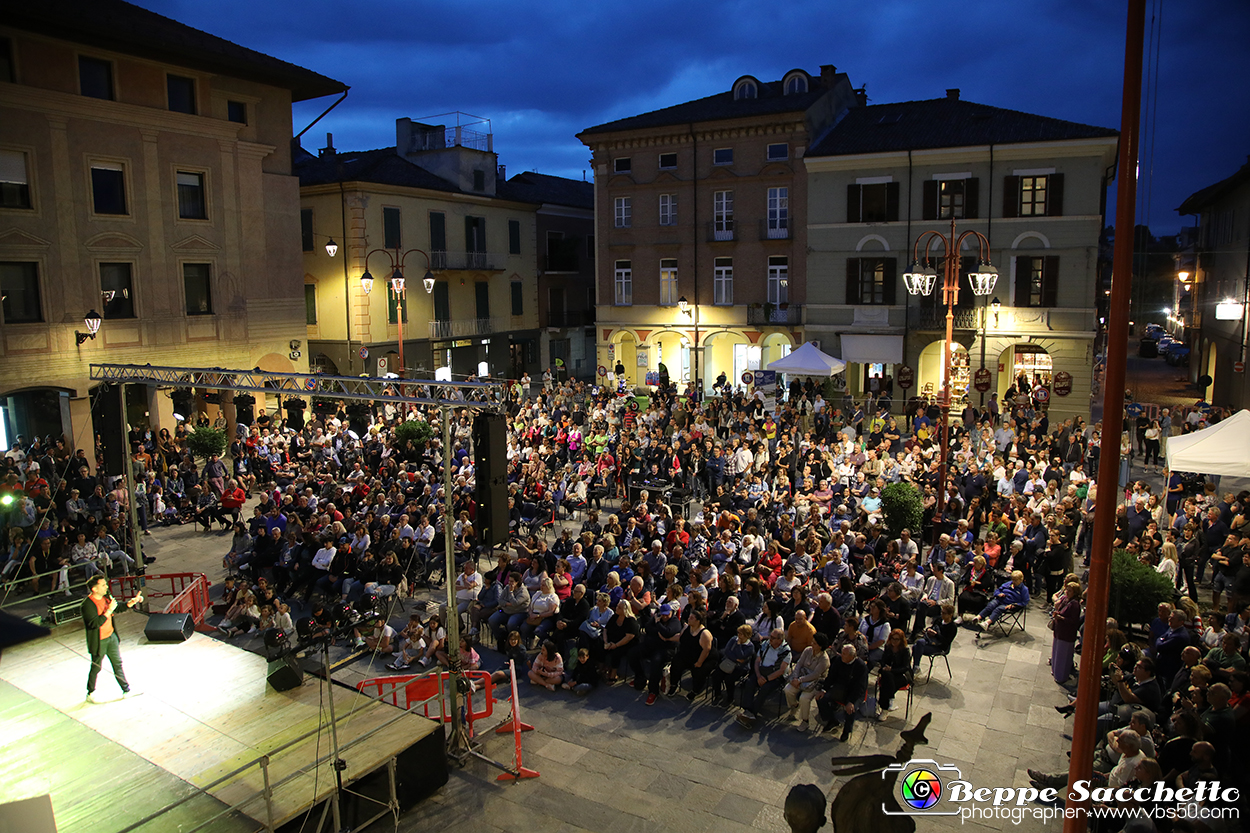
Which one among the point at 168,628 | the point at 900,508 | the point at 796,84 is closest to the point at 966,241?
the point at 796,84

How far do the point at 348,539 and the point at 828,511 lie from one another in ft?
28.0

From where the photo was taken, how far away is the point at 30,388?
20.8m

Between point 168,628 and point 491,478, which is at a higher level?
point 491,478

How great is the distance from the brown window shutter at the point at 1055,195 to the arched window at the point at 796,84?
10.3m

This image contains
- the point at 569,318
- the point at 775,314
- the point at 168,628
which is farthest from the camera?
the point at 569,318

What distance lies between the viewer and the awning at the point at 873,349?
2942cm

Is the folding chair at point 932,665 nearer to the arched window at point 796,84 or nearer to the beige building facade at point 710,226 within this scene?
the beige building facade at point 710,226

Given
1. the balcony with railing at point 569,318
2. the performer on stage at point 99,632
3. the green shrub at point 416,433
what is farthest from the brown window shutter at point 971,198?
the performer on stage at point 99,632

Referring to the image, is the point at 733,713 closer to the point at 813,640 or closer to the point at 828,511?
the point at 813,640

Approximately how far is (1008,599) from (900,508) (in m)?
2.82

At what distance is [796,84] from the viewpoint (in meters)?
33.2

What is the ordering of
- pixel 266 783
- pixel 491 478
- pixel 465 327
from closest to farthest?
1. pixel 266 783
2. pixel 491 478
3. pixel 465 327

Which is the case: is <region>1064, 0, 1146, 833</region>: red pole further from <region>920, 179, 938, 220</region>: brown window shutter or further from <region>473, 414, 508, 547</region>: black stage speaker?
<region>920, 179, 938, 220</region>: brown window shutter

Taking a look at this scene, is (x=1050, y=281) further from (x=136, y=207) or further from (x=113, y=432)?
(x=136, y=207)
